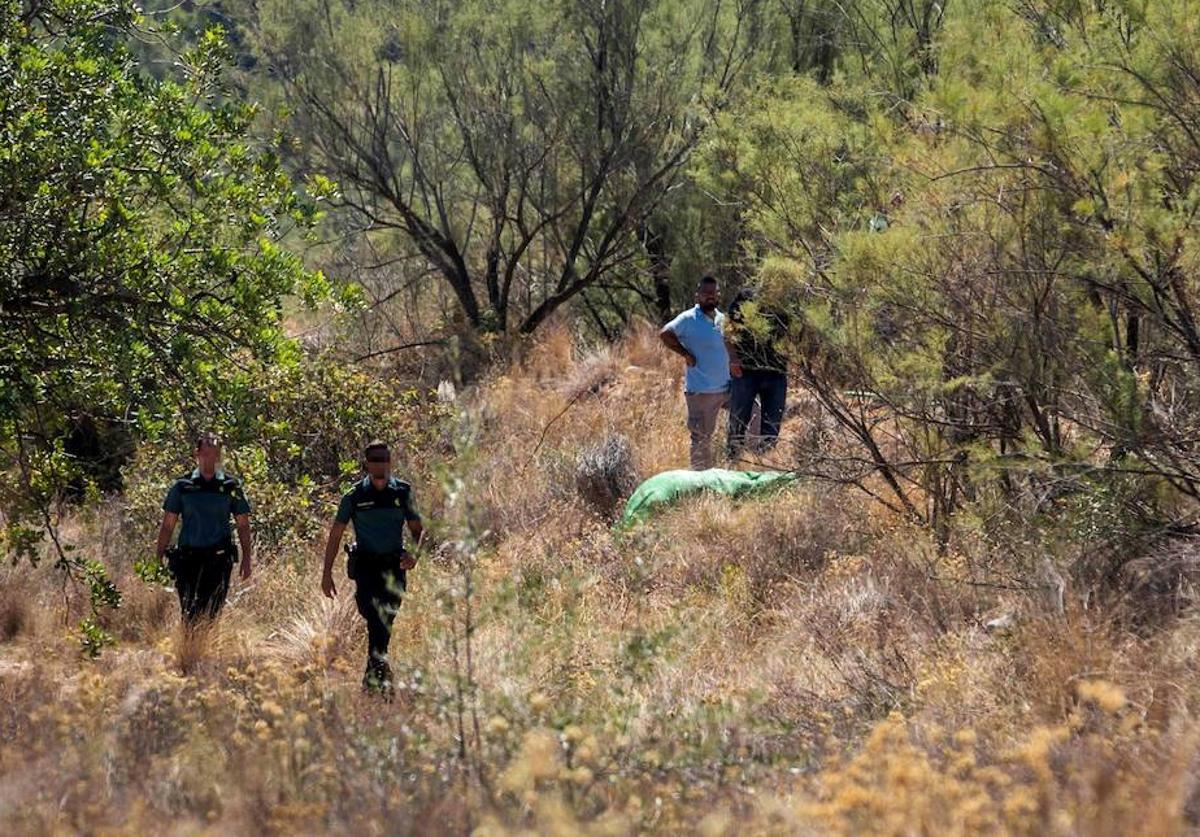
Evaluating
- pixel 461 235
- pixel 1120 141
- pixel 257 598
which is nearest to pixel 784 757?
pixel 1120 141

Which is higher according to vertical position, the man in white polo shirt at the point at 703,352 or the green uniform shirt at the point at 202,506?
the man in white polo shirt at the point at 703,352

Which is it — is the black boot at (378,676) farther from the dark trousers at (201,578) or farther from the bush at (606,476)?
the bush at (606,476)

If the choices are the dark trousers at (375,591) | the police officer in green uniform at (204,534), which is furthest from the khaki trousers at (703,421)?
the dark trousers at (375,591)

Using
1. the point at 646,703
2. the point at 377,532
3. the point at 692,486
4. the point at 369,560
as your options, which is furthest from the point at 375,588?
the point at 692,486

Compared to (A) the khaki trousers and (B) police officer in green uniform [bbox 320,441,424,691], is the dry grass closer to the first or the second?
(B) police officer in green uniform [bbox 320,441,424,691]

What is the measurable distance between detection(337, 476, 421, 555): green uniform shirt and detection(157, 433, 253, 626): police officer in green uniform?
1105 millimetres

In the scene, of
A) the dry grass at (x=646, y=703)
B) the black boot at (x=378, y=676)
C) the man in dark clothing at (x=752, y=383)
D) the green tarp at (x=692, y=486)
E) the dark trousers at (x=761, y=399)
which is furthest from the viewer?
the dark trousers at (x=761, y=399)

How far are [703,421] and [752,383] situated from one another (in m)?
0.57

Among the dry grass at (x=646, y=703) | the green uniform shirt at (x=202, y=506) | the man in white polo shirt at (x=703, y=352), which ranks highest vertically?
the man in white polo shirt at (x=703, y=352)

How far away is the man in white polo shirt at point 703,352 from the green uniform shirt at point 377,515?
4172mm

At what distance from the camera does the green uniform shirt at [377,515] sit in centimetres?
771

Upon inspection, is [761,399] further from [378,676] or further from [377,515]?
[378,676]

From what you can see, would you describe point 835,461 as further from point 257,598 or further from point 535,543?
point 257,598

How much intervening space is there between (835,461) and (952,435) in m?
0.87
